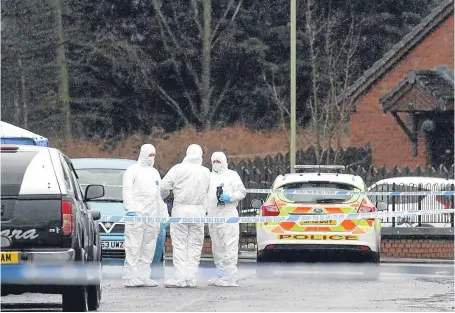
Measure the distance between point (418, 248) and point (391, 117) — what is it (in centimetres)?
2232

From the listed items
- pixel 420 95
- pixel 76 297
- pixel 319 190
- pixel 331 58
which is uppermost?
pixel 331 58

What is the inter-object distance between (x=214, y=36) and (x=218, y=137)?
9.39 metres

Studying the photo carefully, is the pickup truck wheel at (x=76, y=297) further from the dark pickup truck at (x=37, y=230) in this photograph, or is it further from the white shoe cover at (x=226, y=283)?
the white shoe cover at (x=226, y=283)

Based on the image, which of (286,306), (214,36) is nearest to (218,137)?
(214,36)

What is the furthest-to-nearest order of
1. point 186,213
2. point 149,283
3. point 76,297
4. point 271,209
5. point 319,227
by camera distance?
1. point 271,209
2. point 319,227
3. point 149,283
4. point 186,213
5. point 76,297

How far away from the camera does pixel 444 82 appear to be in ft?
151

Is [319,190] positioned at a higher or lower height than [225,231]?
higher

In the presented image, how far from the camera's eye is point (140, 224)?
19047 millimetres

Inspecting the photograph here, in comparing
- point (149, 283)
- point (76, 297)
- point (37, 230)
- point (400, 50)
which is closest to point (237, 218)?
point (149, 283)

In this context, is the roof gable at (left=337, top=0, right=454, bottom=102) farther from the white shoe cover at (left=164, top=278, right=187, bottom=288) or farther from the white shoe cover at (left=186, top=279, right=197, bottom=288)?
the white shoe cover at (left=164, top=278, right=187, bottom=288)

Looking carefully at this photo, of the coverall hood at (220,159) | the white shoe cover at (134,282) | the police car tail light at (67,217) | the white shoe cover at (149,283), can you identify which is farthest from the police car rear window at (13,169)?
the coverall hood at (220,159)

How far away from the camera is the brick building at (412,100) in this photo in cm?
4541

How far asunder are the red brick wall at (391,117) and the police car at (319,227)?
25.9m

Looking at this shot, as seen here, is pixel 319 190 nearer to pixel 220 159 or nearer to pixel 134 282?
pixel 220 159
